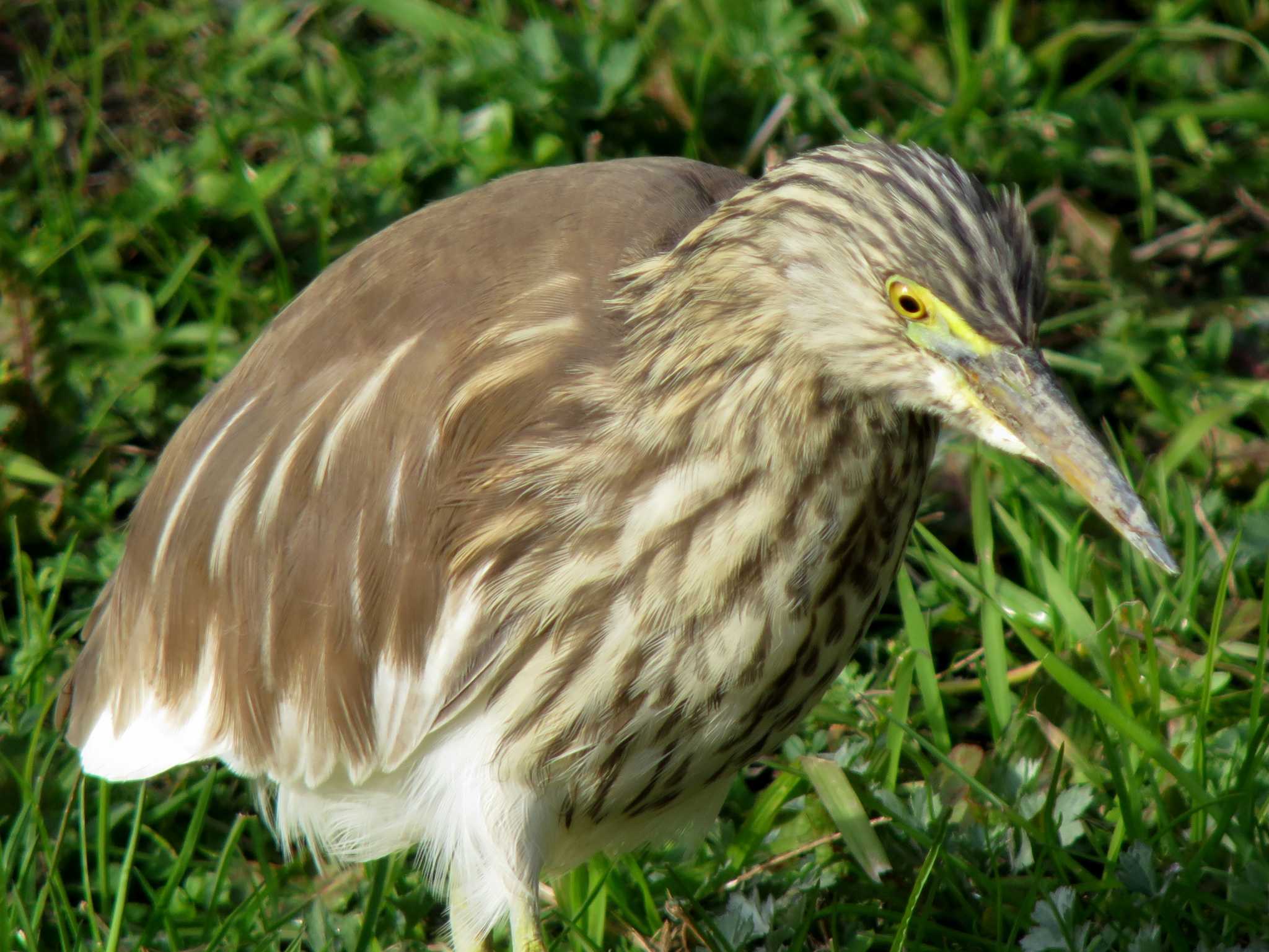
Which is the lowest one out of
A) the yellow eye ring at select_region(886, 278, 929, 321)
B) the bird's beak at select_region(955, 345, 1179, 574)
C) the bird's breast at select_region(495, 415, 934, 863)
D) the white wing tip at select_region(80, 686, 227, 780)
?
the white wing tip at select_region(80, 686, 227, 780)

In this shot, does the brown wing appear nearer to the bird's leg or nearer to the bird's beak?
the bird's leg

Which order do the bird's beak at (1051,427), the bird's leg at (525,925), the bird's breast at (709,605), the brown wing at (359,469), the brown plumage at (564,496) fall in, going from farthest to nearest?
the bird's leg at (525,925), the brown wing at (359,469), the bird's breast at (709,605), the brown plumage at (564,496), the bird's beak at (1051,427)

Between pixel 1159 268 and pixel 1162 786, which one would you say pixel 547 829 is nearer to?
pixel 1162 786

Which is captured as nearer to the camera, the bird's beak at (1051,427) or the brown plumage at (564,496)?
the bird's beak at (1051,427)

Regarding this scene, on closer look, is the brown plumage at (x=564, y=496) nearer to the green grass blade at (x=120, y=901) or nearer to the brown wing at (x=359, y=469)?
the brown wing at (x=359, y=469)

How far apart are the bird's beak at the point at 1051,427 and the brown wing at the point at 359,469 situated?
607mm

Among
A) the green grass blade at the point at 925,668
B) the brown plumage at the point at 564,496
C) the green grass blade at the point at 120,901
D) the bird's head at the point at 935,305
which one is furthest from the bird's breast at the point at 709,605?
the green grass blade at the point at 120,901

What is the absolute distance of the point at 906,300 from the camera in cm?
222

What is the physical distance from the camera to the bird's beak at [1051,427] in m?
2.18

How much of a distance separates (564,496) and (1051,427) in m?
0.70

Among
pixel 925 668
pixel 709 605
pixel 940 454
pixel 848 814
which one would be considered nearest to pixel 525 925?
pixel 848 814

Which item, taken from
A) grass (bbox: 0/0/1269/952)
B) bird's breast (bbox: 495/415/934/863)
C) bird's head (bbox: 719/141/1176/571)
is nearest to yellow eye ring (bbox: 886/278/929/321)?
bird's head (bbox: 719/141/1176/571)

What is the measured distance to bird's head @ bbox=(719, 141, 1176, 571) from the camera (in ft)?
7.16

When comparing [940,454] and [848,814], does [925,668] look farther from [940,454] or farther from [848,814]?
[940,454]
